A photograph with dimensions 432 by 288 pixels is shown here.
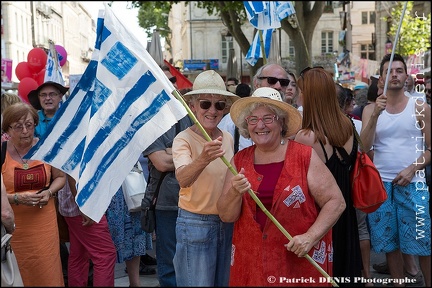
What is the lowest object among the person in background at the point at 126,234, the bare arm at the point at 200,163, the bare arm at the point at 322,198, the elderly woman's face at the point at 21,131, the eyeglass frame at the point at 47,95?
the person in background at the point at 126,234

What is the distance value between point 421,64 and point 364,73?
18.6 meters

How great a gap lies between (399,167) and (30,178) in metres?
3.06

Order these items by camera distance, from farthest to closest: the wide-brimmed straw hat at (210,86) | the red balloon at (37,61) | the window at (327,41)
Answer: the window at (327,41)
the red balloon at (37,61)
the wide-brimmed straw hat at (210,86)

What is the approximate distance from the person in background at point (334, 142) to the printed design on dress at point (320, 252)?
537mm

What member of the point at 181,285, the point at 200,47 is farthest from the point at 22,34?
the point at 200,47

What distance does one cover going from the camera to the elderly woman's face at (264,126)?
4.05 meters

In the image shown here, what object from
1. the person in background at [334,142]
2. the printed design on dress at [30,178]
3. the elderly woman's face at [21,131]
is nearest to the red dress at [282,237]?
the person in background at [334,142]

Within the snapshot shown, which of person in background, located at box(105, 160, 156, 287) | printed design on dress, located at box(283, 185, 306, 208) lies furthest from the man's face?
printed design on dress, located at box(283, 185, 306, 208)

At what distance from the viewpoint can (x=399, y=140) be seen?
5824mm

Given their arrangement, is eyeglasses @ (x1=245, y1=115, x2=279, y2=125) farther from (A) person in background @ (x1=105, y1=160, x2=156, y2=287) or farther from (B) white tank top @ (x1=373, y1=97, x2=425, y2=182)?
(A) person in background @ (x1=105, y1=160, x2=156, y2=287)

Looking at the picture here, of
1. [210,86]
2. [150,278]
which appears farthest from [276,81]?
[150,278]

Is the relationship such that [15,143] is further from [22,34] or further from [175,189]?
[22,34]

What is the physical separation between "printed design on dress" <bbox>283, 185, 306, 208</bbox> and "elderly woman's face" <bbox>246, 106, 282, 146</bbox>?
1.13ft

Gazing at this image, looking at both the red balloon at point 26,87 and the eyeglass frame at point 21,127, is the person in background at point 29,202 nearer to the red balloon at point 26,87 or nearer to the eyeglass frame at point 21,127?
the eyeglass frame at point 21,127
